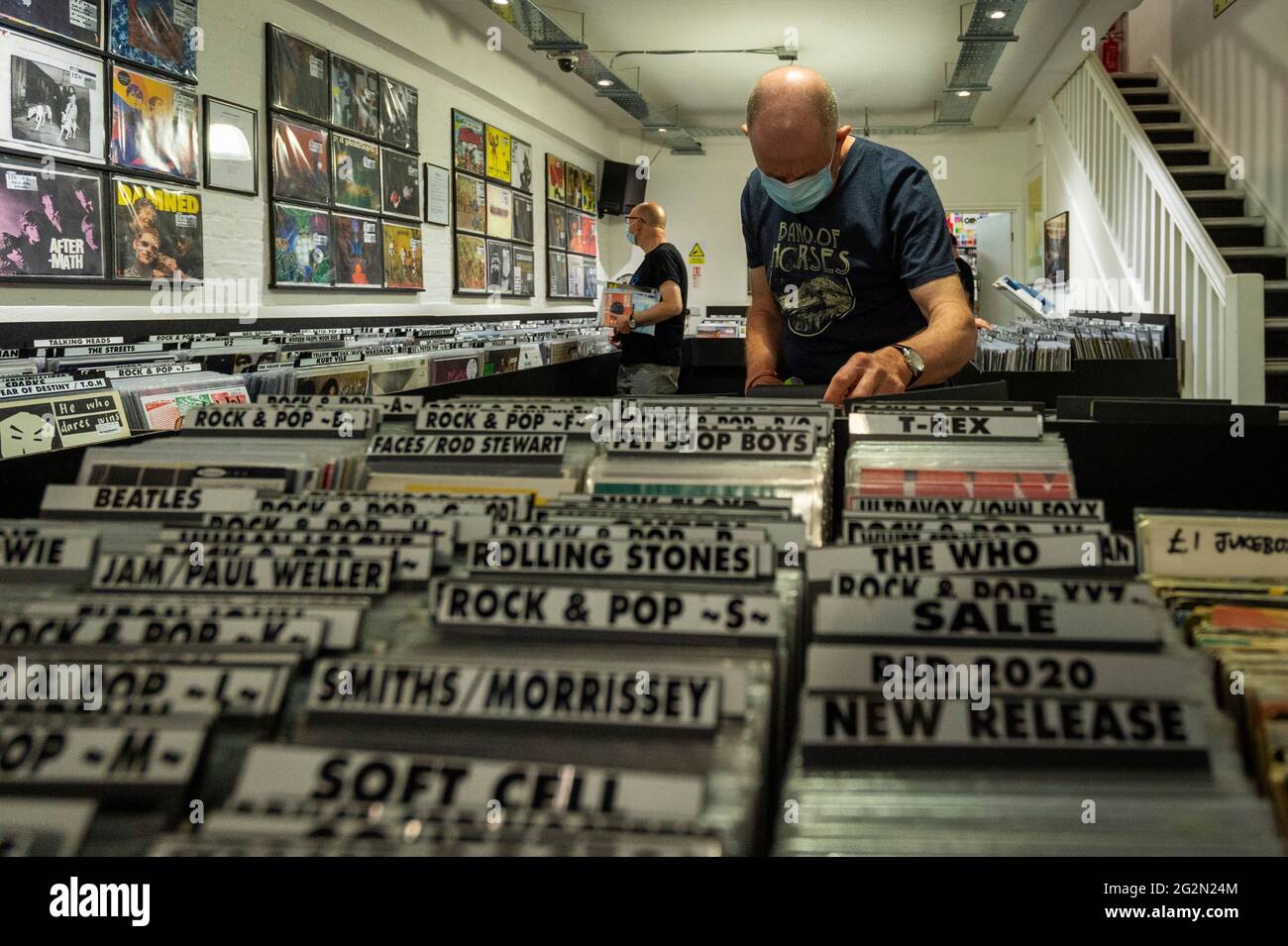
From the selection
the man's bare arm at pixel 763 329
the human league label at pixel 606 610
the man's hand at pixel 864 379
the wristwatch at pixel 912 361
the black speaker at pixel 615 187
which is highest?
the black speaker at pixel 615 187

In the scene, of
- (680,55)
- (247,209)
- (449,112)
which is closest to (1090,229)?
(680,55)

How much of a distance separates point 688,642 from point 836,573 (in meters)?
0.10

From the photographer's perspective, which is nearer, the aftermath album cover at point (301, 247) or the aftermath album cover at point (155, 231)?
the aftermath album cover at point (155, 231)

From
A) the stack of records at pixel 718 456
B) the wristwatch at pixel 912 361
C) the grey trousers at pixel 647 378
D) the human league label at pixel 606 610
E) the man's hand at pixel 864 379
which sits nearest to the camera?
the human league label at pixel 606 610

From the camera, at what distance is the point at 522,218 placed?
9.91 meters

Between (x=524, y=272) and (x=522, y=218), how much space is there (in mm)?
543

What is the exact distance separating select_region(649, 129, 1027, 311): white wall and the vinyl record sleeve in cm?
481

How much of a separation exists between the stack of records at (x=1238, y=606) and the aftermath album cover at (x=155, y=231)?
16.2 feet

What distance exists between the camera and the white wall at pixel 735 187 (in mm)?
12875

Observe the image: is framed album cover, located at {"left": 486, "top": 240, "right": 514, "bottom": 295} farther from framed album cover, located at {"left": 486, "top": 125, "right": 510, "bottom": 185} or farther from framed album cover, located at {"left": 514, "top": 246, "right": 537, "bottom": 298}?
framed album cover, located at {"left": 486, "top": 125, "right": 510, "bottom": 185}

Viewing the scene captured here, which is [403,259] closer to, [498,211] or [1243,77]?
[498,211]

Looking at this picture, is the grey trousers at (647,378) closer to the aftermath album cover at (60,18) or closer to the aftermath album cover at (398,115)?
the aftermath album cover at (60,18)

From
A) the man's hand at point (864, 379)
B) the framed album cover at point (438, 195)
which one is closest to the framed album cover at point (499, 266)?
the framed album cover at point (438, 195)
